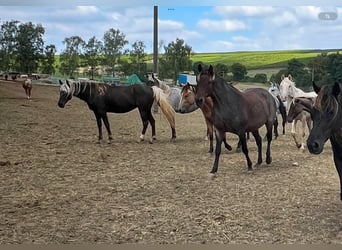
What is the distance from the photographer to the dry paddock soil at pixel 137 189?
2.01 meters

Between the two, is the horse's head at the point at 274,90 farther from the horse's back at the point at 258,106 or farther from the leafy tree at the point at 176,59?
the leafy tree at the point at 176,59

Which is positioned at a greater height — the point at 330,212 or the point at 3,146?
the point at 3,146

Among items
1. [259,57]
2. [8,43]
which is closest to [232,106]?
[259,57]

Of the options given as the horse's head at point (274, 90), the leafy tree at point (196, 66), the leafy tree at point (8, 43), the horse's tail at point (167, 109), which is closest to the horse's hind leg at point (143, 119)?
the horse's tail at point (167, 109)

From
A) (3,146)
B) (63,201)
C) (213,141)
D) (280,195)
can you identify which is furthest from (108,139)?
(280,195)

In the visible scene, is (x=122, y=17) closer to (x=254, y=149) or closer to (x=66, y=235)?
(x=66, y=235)

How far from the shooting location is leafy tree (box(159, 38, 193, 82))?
2.48 m

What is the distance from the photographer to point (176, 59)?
2.53 meters

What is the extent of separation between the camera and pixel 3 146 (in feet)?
8.76

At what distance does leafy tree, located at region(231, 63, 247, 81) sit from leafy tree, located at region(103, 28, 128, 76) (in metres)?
0.63

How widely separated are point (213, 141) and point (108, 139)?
91 centimetres

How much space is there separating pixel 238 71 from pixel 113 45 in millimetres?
725

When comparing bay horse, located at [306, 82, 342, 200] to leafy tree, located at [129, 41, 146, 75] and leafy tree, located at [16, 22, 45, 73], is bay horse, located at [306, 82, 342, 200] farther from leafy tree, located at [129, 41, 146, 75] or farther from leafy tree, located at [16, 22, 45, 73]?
leafy tree, located at [16, 22, 45, 73]

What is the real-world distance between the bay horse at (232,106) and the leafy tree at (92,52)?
22.5 inches
